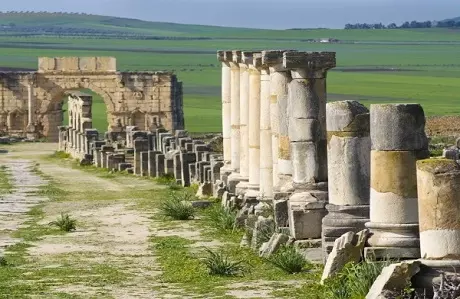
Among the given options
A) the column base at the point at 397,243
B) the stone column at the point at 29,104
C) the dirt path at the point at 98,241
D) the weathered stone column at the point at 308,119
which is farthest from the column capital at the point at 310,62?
the stone column at the point at 29,104

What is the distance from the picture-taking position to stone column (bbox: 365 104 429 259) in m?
19.8

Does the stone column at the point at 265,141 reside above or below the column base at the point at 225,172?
above

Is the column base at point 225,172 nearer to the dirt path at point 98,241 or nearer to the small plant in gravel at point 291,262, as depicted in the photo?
the dirt path at point 98,241

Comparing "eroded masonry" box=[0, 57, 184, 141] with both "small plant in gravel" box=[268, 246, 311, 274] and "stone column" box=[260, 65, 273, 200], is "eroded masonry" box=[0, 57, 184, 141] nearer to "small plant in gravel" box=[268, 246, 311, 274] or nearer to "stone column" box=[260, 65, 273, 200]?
"stone column" box=[260, 65, 273, 200]

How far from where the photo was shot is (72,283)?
21.4 m

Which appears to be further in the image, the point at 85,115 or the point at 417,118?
the point at 85,115

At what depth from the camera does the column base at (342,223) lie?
2164cm

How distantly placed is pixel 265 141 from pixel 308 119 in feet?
14.4

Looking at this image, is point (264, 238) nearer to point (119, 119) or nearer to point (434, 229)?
point (434, 229)

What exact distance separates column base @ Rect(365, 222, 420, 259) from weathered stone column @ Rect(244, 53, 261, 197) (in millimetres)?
10757

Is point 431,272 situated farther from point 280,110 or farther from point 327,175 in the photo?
point 280,110

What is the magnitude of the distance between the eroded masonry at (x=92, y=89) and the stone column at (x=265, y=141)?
43.9m

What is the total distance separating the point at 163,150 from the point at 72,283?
99.3 feet

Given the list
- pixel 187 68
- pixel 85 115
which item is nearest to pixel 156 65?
pixel 187 68
